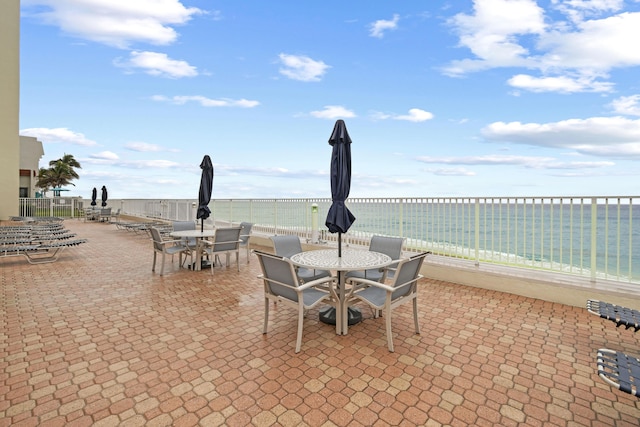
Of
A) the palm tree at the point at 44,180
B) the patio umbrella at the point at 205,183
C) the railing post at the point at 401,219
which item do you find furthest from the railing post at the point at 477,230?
the palm tree at the point at 44,180

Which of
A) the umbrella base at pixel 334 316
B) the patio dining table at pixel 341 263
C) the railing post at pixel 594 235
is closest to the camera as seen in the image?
the patio dining table at pixel 341 263

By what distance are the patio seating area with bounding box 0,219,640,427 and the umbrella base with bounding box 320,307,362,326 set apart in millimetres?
87

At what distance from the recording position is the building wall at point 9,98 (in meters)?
14.8

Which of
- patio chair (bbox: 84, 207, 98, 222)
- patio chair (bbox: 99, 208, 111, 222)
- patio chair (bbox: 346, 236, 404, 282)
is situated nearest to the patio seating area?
patio chair (bbox: 346, 236, 404, 282)

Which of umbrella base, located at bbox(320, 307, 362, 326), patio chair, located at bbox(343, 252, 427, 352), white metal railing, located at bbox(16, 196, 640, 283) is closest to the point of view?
patio chair, located at bbox(343, 252, 427, 352)

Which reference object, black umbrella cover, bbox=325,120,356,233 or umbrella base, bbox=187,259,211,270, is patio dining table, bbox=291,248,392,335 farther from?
umbrella base, bbox=187,259,211,270

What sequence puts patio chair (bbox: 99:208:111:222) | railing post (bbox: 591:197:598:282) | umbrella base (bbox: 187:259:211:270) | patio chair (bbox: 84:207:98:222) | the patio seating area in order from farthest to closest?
patio chair (bbox: 84:207:98:222) < patio chair (bbox: 99:208:111:222) < umbrella base (bbox: 187:259:211:270) < railing post (bbox: 591:197:598:282) < the patio seating area

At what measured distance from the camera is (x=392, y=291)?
9.94 ft

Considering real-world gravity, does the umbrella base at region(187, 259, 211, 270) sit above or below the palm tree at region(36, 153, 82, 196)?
below

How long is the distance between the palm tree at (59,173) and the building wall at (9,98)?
78.7 ft

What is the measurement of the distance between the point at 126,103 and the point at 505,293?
1728 cm

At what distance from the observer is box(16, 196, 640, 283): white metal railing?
4.25 metres

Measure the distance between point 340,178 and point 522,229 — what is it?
3.29m

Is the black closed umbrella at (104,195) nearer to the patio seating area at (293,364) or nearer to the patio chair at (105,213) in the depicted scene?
the patio chair at (105,213)
